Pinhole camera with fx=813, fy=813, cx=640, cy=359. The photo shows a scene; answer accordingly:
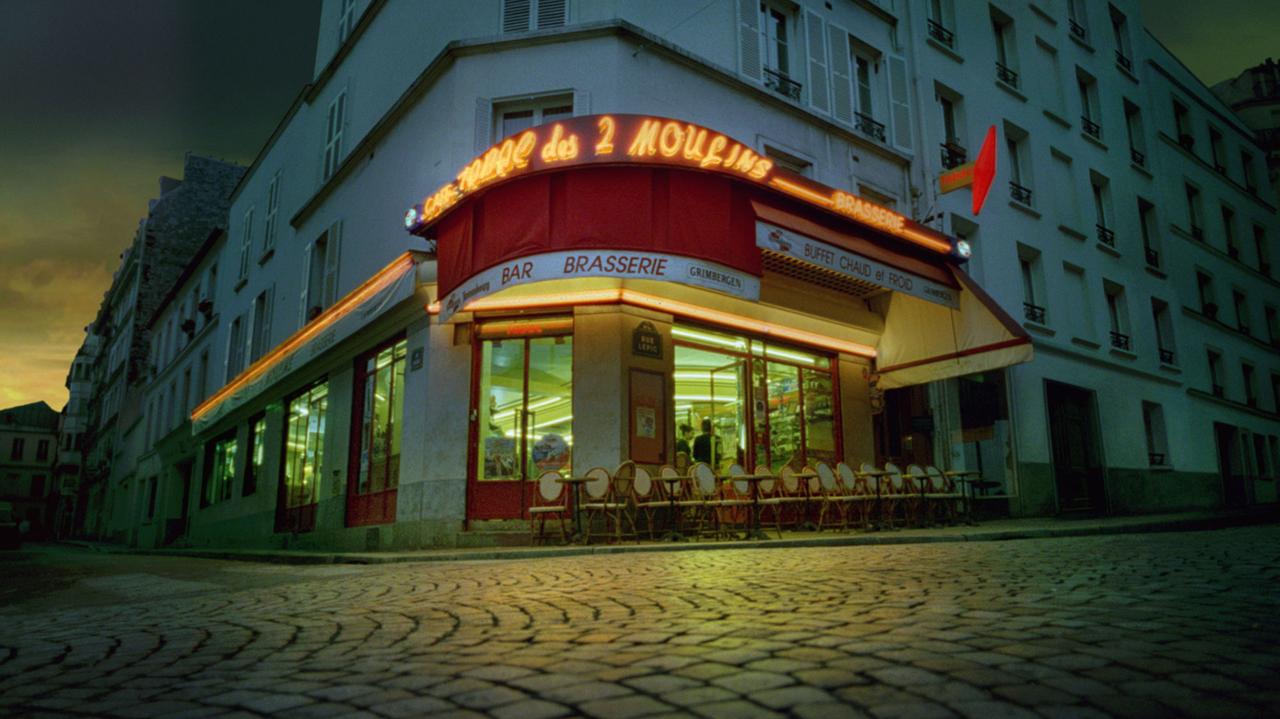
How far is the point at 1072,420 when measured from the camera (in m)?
17.0

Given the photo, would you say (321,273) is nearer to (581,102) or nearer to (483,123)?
(483,123)

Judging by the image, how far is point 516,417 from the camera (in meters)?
11.5

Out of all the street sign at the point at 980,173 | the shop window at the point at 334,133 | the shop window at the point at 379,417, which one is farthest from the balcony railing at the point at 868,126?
the shop window at the point at 334,133

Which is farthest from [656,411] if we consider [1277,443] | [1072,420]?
[1277,443]

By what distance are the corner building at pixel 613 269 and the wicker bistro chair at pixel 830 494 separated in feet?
5.68

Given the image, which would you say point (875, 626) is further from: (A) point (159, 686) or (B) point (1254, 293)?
(B) point (1254, 293)

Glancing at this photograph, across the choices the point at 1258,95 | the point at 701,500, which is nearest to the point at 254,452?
the point at 701,500

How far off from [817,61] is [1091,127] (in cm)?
972

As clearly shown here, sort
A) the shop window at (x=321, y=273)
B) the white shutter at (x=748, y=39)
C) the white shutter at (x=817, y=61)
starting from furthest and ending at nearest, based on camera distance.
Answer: the shop window at (x=321, y=273)
the white shutter at (x=817, y=61)
the white shutter at (x=748, y=39)

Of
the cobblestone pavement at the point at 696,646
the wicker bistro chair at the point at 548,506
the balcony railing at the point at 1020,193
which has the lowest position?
the cobblestone pavement at the point at 696,646

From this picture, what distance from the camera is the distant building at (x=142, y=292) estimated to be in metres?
32.8

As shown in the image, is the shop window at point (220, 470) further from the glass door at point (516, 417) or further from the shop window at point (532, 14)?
the shop window at point (532, 14)

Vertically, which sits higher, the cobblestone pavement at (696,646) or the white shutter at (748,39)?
the white shutter at (748,39)

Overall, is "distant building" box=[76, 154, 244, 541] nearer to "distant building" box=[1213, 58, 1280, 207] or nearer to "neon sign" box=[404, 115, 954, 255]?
"neon sign" box=[404, 115, 954, 255]
